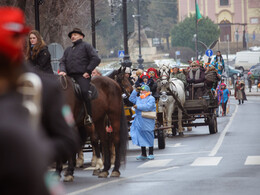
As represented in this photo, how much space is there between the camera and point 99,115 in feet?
45.0

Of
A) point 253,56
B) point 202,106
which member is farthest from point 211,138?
point 253,56

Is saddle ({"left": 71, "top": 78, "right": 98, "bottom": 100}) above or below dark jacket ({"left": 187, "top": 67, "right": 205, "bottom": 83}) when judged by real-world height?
above

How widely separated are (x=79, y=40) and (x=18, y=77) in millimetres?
10570

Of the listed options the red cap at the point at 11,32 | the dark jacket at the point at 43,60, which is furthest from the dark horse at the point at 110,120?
the red cap at the point at 11,32

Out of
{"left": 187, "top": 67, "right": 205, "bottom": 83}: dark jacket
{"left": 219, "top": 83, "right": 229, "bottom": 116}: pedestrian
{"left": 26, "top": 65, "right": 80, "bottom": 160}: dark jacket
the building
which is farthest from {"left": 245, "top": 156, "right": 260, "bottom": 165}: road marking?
the building

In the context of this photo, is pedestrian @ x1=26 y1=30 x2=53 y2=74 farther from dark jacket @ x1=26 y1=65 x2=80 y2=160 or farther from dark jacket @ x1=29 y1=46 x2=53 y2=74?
dark jacket @ x1=26 y1=65 x2=80 y2=160

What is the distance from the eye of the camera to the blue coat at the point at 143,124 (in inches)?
696

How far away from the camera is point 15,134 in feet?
8.42

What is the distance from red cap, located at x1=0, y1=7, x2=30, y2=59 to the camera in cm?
273

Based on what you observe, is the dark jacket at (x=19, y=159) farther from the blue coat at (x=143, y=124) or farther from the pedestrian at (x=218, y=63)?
the pedestrian at (x=218, y=63)

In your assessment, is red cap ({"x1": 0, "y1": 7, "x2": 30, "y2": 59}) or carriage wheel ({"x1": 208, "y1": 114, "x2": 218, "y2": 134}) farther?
carriage wheel ({"x1": 208, "y1": 114, "x2": 218, "y2": 134})

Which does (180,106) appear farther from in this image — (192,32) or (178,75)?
(192,32)

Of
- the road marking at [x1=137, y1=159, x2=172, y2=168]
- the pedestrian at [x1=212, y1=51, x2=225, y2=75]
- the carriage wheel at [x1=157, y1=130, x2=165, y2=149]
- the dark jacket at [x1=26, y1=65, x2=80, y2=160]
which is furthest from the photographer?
the pedestrian at [x1=212, y1=51, x2=225, y2=75]

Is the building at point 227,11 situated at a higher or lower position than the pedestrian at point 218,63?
higher
